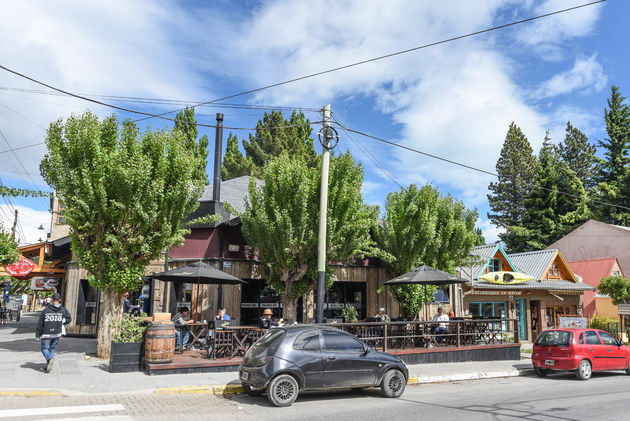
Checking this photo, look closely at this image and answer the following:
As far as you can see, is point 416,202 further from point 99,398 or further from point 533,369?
point 99,398

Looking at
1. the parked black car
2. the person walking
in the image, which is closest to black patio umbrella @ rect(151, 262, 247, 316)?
the person walking

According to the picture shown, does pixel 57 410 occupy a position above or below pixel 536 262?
below

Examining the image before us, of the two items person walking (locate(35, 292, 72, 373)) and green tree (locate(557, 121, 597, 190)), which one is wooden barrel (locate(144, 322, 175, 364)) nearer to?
person walking (locate(35, 292, 72, 373))

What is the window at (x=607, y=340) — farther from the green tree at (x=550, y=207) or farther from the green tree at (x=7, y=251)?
the green tree at (x=550, y=207)

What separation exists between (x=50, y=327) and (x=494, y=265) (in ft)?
83.2

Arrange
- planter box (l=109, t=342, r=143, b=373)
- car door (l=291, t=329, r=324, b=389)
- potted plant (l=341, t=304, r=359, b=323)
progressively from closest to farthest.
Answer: car door (l=291, t=329, r=324, b=389), planter box (l=109, t=342, r=143, b=373), potted plant (l=341, t=304, r=359, b=323)

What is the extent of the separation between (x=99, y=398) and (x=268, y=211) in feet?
28.8

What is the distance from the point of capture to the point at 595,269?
115 ft

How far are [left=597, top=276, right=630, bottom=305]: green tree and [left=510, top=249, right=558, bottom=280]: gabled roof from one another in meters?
3.37

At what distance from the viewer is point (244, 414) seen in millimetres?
8125

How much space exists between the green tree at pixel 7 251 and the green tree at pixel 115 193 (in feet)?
40.9

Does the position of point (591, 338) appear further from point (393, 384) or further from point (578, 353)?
point (393, 384)

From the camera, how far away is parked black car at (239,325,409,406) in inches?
348

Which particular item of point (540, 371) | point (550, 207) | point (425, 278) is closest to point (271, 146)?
point (550, 207)
